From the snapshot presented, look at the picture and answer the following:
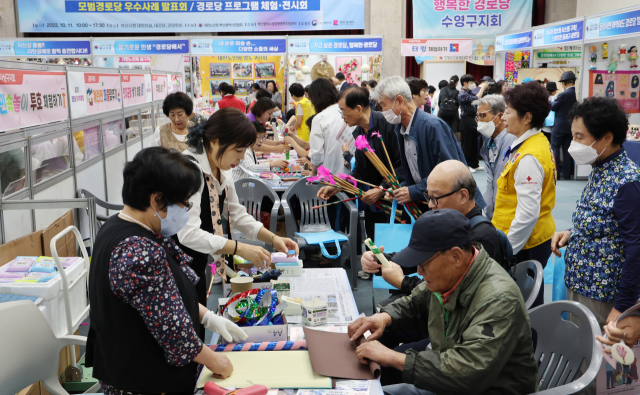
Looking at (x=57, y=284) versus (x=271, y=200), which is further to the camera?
(x=271, y=200)

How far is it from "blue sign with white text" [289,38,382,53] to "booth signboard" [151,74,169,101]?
313 cm

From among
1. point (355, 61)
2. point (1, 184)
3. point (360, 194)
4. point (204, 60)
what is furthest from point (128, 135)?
point (355, 61)

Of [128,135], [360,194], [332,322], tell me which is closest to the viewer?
[332,322]

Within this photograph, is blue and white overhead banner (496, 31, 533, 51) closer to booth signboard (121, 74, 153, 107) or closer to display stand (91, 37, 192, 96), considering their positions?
display stand (91, 37, 192, 96)

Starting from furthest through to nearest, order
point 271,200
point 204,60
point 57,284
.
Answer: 1. point 204,60
2. point 271,200
3. point 57,284

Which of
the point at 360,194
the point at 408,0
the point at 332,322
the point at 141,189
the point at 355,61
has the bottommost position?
the point at 332,322

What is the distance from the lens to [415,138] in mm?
3150

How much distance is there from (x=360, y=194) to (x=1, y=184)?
2.05 meters

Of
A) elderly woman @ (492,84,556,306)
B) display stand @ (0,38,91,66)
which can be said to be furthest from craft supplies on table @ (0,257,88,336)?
display stand @ (0,38,91,66)

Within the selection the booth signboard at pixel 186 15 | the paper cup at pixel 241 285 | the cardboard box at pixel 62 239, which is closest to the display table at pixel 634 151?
the paper cup at pixel 241 285

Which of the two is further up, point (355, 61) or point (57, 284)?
point (355, 61)

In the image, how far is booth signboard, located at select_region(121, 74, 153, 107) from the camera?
568 cm

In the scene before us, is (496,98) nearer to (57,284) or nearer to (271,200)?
(271,200)

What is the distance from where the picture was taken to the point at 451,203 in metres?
2.24
